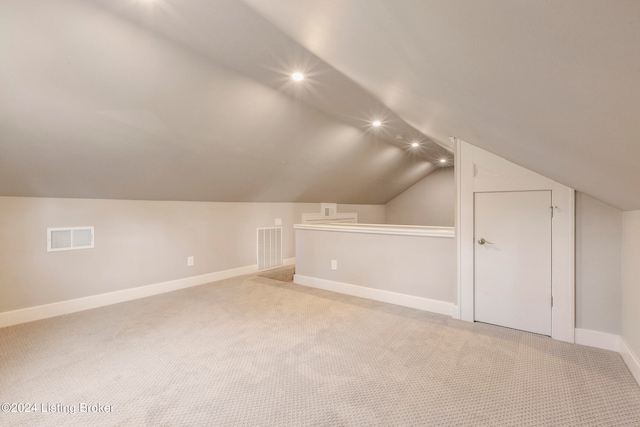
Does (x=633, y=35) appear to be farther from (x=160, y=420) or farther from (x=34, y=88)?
(x=34, y=88)

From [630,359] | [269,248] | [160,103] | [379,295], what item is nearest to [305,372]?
[379,295]

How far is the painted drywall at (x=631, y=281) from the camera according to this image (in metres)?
2.09

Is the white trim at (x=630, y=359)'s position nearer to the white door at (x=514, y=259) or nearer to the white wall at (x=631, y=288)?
the white wall at (x=631, y=288)

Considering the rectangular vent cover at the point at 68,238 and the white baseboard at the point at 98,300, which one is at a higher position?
the rectangular vent cover at the point at 68,238

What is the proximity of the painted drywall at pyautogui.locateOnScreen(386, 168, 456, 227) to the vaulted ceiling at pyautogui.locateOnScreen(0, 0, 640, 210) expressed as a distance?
355 cm

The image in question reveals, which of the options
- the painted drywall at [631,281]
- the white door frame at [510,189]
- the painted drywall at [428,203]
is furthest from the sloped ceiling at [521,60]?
the painted drywall at [428,203]

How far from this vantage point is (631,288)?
87.0 inches

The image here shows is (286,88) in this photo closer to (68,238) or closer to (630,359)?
(68,238)

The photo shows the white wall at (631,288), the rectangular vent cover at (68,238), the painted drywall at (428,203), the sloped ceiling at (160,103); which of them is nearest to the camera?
the sloped ceiling at (160,103)

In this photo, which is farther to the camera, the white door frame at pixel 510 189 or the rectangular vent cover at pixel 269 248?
the rectangular vent cover at pixel 269 248

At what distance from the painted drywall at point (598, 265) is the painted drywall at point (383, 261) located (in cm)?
101

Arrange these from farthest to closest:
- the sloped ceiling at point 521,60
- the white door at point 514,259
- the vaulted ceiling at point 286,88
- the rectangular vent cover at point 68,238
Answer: the rectangular vent cover at point 68,238 < the white door at point 514,259 < the vaulted ceiling at point 286,88 < the sloped ceiling at point 521,60

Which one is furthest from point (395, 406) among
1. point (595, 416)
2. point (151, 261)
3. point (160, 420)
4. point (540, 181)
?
point (151, 261)

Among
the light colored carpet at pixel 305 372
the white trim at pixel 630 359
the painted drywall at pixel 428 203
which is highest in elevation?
the painted drywall at pixel 428 203
